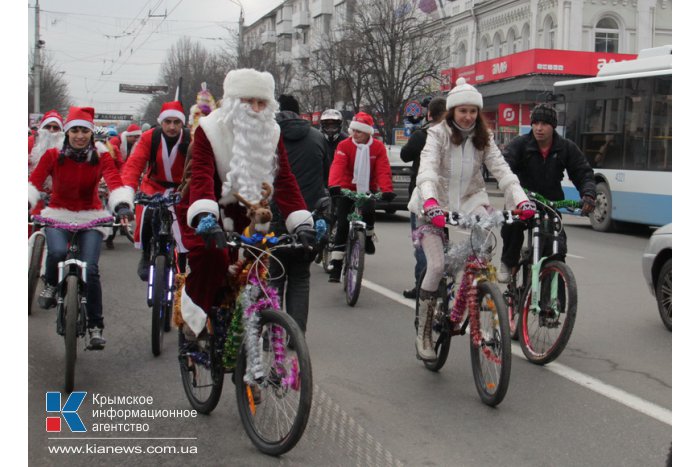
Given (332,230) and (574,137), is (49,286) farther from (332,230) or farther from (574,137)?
(574,137)

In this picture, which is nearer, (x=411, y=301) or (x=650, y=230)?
(x=411, y=301)

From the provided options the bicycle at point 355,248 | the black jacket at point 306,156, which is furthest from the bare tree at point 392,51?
the black jacket at point 306,156

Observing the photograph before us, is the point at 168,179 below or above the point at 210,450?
above

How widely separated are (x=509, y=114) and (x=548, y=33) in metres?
3.45

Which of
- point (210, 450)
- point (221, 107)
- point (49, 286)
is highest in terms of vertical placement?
point (221, 107)

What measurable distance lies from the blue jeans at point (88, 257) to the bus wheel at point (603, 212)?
43.4ft

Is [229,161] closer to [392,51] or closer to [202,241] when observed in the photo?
[202,241]

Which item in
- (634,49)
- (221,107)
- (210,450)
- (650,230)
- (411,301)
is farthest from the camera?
(634,49)

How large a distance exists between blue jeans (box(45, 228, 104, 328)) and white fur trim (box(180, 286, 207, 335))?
4.98 ft

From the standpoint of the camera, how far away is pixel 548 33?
35.1 meters

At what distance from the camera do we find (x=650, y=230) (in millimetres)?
19062

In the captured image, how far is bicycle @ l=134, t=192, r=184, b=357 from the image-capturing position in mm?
7055
